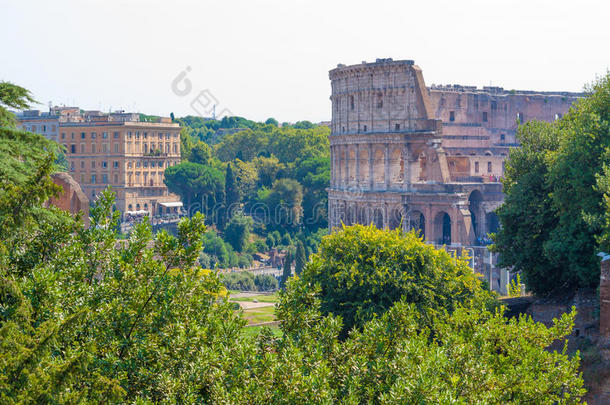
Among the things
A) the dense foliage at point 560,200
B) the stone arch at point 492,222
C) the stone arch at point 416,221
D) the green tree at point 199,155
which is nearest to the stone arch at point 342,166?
the stone arch at point 416,221

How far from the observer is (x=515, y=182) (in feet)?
108

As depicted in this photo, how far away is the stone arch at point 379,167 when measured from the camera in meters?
63.3

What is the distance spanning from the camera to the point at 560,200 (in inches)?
1080

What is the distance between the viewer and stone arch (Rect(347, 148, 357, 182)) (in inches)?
2579

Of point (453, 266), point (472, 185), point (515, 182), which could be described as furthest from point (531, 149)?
point (472, 185)

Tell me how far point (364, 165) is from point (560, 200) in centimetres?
3733

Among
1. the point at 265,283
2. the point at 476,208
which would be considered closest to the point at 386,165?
the point at 476,208

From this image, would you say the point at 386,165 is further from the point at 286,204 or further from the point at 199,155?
the point at 199,155

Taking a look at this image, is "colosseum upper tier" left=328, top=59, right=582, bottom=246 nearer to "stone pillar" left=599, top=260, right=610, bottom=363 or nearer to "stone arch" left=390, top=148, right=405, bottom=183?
"stone arch" left=390, top=148, right=405, bottom=183

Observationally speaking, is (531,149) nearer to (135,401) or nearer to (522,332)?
(522,332)

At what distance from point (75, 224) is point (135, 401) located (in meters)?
4.57

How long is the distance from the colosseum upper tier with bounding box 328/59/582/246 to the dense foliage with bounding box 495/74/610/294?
26.1 meters

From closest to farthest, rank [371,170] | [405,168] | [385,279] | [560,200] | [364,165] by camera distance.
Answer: [560,200]
[385,279]
[405,168]
[371,170]
[364,165]

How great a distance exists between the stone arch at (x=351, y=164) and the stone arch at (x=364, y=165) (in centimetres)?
66
